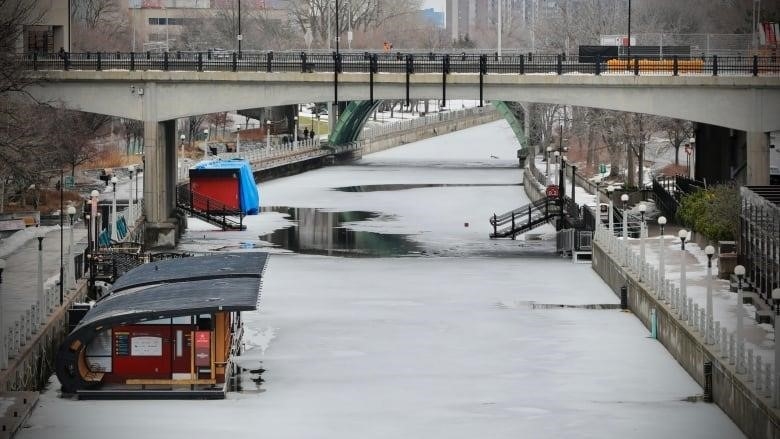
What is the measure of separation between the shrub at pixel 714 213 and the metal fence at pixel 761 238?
1.90 meters

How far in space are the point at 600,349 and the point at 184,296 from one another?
12245 mm

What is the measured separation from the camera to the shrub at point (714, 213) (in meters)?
60.4

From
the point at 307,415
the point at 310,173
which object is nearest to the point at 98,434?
the point at 307,415

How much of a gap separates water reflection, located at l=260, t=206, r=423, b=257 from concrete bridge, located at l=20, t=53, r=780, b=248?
19.2ft

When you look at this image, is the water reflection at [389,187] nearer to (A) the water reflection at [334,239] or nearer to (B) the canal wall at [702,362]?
(A) the water reflection at [334,239]

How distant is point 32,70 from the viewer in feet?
Answer: 262

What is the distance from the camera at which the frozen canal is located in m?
41.6

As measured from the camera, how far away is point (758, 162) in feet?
237

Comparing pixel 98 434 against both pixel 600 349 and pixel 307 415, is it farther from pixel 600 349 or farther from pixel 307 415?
pixel 600 349

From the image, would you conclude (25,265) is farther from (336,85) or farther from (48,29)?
(48,29)

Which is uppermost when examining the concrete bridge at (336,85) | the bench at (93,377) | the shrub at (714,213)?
the concrete bridge at (336,85)

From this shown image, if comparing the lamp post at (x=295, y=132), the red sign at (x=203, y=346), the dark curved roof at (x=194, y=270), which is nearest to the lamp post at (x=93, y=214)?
the dark curved roof at (x=194, y=270)

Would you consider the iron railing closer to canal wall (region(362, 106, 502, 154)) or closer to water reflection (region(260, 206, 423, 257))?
water reflection (region(260, 206, 423, 257))

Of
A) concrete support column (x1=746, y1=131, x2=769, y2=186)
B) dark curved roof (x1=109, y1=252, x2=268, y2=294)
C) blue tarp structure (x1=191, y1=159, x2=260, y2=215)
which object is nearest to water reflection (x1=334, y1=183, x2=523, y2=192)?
blue tarp structure (x1=191, y1=159, x2=260, y2=215)
